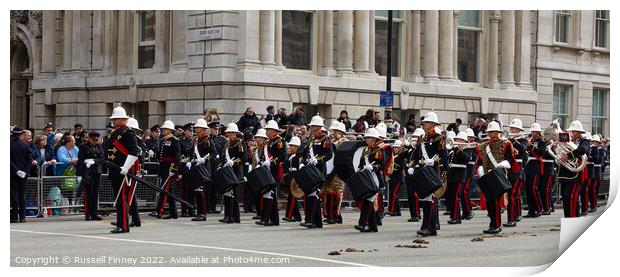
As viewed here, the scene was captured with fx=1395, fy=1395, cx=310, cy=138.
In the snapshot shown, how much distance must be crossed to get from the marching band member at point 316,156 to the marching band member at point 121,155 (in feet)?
11.6

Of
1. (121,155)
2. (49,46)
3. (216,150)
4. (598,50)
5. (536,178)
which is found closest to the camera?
(121,155)

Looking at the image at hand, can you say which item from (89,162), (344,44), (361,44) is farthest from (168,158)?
(361,44)

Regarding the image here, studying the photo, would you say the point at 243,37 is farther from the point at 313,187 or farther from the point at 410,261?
the point at 410,261

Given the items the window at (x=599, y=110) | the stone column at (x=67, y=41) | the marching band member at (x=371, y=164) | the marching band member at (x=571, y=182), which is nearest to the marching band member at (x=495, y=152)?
the marching band member at (x=571, y=182)

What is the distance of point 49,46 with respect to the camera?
122 feet

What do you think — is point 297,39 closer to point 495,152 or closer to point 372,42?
point 372,42

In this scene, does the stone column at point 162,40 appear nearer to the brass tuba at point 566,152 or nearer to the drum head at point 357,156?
the brass tuba at point 566,152

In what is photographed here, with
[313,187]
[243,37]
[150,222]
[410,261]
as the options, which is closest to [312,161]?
[313,187]

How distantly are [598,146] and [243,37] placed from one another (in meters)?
9.09

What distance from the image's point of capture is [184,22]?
34.1 meters

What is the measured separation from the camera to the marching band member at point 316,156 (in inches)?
955

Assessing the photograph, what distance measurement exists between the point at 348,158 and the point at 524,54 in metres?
→ 19.7

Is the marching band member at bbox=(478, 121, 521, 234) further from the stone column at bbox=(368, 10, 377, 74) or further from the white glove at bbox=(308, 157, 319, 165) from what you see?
the stone column at bbox=(368, 10, 377, 74)
